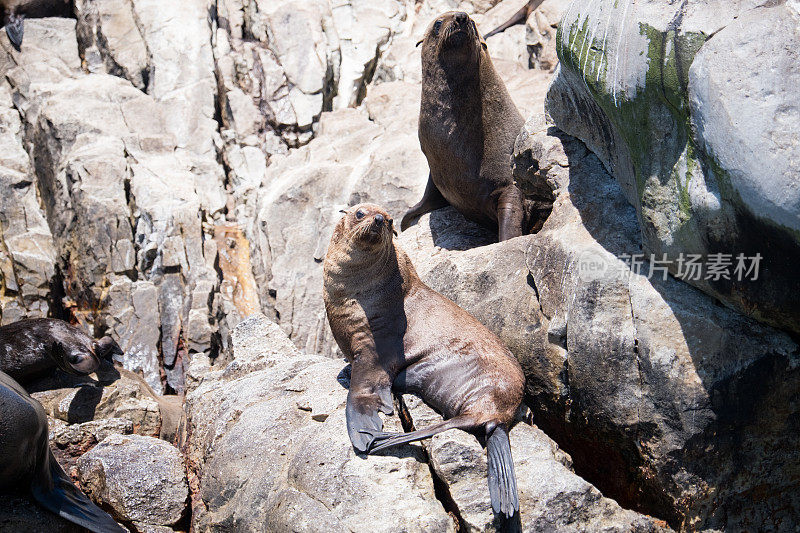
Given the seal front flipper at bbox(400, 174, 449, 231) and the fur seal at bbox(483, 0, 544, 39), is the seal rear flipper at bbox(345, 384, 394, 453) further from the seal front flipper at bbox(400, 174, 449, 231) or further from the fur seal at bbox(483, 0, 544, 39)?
the fur seal at bbox(483, 0, 544, 39)

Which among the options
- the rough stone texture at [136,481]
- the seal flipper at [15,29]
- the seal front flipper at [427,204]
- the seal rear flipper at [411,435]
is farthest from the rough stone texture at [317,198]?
the seal flipper at [15,29]

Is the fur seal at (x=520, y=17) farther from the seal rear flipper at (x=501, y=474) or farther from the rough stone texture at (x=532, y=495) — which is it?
the rough stone texture at (x=532, y=495)

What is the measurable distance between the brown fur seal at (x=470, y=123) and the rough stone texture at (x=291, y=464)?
7.40 ft

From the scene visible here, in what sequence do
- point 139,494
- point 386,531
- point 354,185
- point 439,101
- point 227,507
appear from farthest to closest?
point 354,185
point 439,101
point 139,494
point 227,507
point 386,531

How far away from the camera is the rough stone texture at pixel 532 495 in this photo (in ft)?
12.3

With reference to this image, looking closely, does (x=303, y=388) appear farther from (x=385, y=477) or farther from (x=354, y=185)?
(x=354, y=185)

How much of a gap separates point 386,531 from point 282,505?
2.26 feet

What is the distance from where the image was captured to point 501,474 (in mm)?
3820

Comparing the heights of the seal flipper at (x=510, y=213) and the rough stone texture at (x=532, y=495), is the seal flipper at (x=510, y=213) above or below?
above

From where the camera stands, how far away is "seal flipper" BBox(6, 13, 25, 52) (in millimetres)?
11331

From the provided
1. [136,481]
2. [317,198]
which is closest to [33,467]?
[136,481]

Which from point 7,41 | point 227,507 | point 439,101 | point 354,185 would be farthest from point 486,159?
point 7,41

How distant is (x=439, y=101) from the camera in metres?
6.64

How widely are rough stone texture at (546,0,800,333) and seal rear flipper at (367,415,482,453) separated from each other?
152 centimetres
